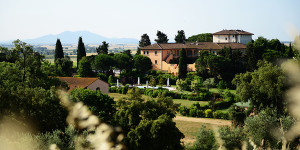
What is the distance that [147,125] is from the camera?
1492cm

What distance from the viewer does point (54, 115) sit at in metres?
15.9

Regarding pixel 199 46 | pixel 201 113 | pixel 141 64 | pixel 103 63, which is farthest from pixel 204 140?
pixel 199 46

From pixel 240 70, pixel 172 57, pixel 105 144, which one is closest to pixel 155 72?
pixel 172 57

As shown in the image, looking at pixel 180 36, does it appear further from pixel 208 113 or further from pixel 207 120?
pixel 207 120

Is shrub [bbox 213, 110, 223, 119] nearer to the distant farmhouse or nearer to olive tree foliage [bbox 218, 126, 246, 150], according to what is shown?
olive tree foliage [bbox 218, 126, 246, 150]

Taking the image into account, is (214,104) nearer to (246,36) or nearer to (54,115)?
(54,115)

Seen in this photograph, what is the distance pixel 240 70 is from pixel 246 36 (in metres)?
29.5

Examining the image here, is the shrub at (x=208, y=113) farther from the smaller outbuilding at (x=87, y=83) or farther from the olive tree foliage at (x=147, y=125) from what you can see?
the smaller outbuilding at (x=87, y=83)

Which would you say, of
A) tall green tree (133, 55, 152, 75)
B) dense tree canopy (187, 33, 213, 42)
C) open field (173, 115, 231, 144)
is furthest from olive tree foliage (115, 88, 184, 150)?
dense tree canopy (187, 33, 213, 42)

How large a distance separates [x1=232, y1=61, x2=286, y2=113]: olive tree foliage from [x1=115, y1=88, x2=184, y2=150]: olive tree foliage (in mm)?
9041

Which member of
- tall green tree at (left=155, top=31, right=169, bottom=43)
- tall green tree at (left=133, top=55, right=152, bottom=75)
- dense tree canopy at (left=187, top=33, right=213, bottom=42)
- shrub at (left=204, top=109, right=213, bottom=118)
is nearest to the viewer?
shrub at (left=204, top=109, right=213, bottom=118)

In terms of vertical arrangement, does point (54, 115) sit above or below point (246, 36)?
below

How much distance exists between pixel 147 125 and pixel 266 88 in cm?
1132

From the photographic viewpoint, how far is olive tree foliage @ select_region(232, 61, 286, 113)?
835 inches
